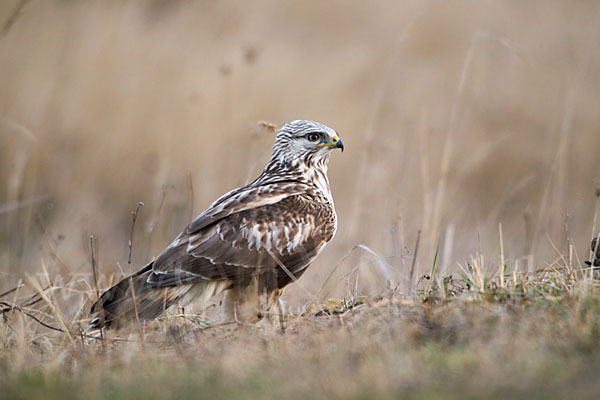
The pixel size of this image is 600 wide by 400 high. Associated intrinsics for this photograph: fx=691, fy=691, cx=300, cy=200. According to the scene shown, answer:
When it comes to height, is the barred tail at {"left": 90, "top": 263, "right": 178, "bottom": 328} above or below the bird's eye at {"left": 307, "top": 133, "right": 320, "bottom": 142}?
below

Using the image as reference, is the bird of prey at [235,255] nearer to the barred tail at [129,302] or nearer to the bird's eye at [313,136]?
the barred tail at [129,302]

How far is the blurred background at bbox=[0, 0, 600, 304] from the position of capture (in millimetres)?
7352

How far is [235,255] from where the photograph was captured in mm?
4785

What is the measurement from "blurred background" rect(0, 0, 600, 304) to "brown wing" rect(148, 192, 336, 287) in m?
1.36

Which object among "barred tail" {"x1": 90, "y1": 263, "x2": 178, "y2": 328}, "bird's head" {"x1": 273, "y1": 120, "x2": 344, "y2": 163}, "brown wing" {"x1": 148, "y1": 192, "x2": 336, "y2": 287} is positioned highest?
"bird's head" {"x1": 273, "y1": 120, "x2": 344, "y2": 163}

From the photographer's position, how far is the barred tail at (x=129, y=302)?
176 inches

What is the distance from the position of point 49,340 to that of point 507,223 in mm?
6391

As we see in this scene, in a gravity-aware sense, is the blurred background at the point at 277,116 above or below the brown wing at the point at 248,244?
above

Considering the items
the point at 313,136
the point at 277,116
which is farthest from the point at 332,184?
the point at 313,136

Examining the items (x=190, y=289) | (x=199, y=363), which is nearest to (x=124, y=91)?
(x=190, y=289)

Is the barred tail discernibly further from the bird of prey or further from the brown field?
the brown field

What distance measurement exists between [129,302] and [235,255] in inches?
30.4

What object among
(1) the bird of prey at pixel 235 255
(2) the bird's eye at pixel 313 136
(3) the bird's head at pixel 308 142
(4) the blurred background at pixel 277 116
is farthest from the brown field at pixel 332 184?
(2) the bird's eye at pixel 313 136

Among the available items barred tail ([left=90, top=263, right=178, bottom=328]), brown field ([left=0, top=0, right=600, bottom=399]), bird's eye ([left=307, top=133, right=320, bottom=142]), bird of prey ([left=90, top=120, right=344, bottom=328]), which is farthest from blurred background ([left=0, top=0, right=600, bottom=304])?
barred tail ([left=90, top=263, right=178, bottom=328])
